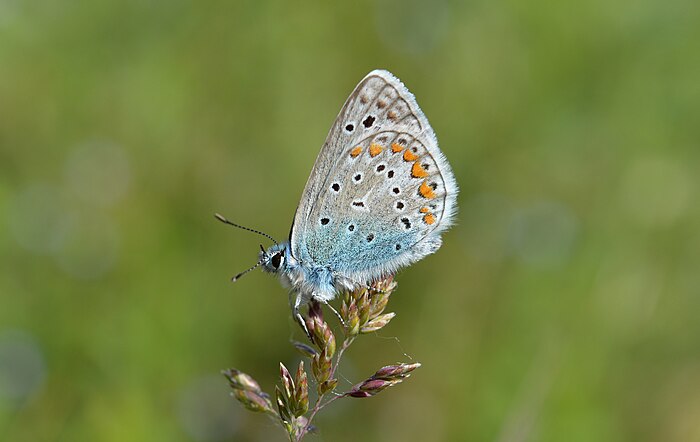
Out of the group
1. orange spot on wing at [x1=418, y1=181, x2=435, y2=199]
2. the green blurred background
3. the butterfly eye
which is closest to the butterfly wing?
orange spot on wing at [x1=418, y1=181, x2=435, y2=199]

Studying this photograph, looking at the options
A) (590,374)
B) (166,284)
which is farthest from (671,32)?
(166,284)

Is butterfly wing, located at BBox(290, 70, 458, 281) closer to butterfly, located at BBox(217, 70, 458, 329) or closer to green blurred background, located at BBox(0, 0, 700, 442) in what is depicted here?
butterfly, located at BBox(217, 70, 458, 329)

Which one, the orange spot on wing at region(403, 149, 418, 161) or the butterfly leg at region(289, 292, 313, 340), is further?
the orange spot on wing at region(403, 149, 418, 161)

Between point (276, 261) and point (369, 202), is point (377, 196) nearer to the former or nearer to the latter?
point (369, 202)

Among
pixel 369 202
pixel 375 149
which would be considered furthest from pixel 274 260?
pixel 375 149

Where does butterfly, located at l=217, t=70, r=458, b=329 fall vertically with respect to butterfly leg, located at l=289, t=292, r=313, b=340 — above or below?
above
